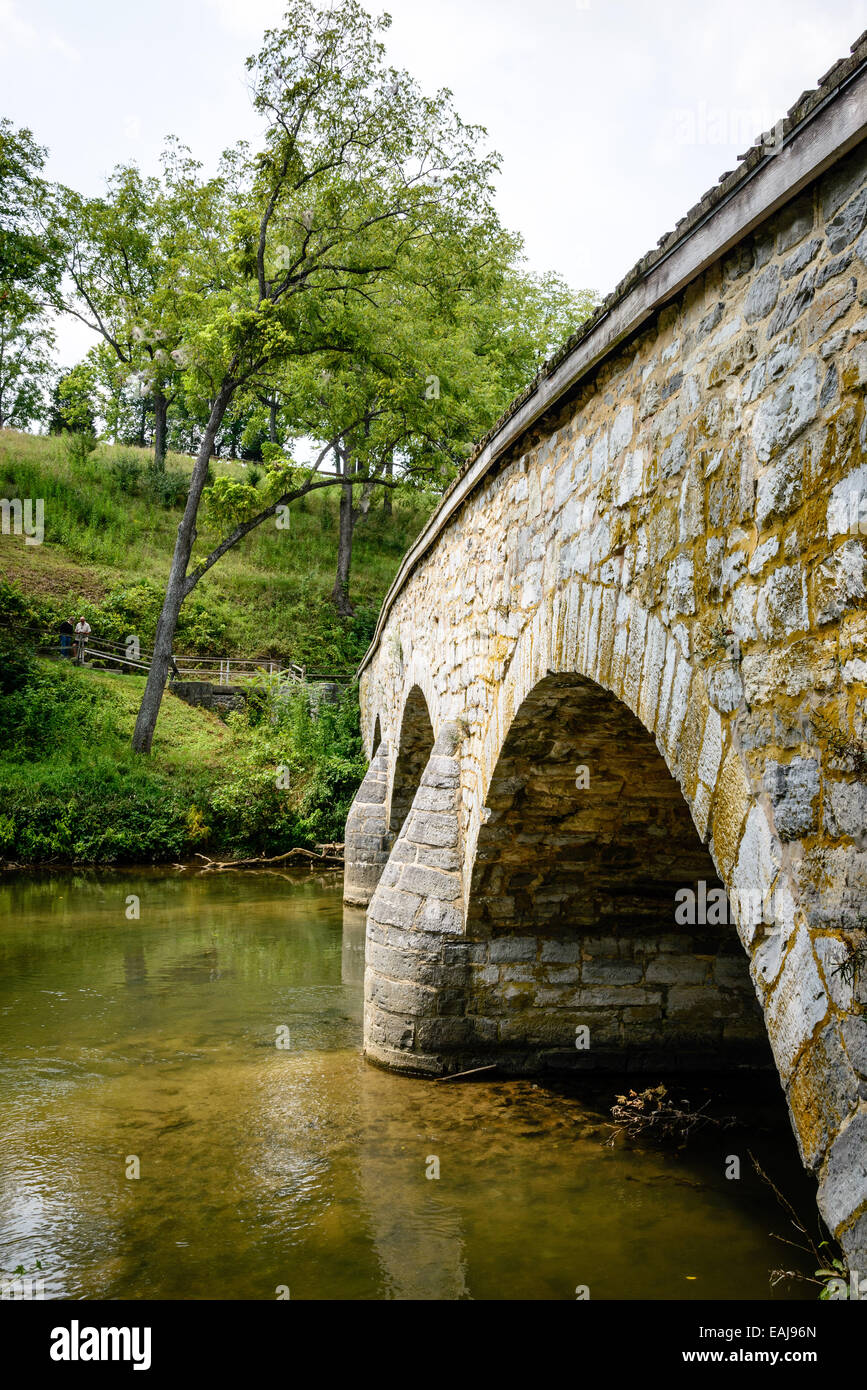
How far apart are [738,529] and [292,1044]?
18.6 feet

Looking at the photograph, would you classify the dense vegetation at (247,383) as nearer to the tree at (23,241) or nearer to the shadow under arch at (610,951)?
the tree at (23,241)

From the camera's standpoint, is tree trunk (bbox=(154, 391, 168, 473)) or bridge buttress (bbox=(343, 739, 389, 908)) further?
tree trunk (bbox=(154, 391, 168, 473))

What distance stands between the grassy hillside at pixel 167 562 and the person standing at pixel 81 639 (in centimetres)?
96

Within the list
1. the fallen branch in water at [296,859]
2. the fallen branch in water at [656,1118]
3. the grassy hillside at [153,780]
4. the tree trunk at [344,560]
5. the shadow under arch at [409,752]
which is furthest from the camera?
the tree trunk at [344,560]

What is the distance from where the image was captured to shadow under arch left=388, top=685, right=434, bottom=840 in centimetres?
977

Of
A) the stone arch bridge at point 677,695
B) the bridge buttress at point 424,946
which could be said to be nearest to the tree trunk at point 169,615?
the stone arch bridge at point 677,695

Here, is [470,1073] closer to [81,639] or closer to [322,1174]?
[322,1174]

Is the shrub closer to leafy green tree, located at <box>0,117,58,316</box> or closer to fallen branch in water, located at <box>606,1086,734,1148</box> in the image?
leafy green tree, located at <box>0,117,58,316</box>

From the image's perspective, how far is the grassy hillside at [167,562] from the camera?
76.6 feet

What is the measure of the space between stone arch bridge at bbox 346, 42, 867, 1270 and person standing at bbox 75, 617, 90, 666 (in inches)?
597

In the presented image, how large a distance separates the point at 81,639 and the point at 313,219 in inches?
384

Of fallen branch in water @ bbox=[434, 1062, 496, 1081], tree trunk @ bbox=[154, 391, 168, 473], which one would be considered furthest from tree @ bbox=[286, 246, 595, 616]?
fallen branch in water @ bbox=[434, 1062, 496, 1081]

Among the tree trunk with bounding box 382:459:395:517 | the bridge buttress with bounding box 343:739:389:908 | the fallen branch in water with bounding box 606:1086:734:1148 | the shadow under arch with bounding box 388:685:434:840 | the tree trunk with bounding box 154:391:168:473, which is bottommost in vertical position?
the fallen branch in water with bounding box 606:1086:734:1148

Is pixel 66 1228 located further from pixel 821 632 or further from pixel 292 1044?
pixel 821 632
